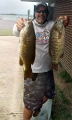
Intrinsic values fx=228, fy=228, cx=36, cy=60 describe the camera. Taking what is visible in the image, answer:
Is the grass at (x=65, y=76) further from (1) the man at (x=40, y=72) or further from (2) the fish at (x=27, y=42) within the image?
(2) the fish at (x=27, y=42)

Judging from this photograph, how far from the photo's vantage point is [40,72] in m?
3.08

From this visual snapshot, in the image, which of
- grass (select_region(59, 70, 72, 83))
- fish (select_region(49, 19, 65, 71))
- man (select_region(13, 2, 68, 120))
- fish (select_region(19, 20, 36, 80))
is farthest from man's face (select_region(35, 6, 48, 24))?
grass (select_region(59, 70, 72, 83))

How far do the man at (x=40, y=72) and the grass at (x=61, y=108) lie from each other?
31.6 inches

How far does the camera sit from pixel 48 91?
326 centimetres

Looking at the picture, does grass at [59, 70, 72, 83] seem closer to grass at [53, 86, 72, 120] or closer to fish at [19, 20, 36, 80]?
grass at [53, 86, 72, 120]

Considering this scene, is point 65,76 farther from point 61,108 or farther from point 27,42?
point 27,42

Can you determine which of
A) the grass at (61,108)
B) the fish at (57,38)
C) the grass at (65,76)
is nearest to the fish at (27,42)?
the fish at (57,38)

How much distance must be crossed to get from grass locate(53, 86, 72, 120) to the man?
0.80 m

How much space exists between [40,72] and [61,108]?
59.5 inches

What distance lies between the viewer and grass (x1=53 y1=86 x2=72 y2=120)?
404cm

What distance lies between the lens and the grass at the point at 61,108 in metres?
4.04

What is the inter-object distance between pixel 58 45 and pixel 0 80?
3643 millimetres

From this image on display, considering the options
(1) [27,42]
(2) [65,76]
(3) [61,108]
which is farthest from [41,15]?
(2) [65,76]

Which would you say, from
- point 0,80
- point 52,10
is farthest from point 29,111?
point 52,10
